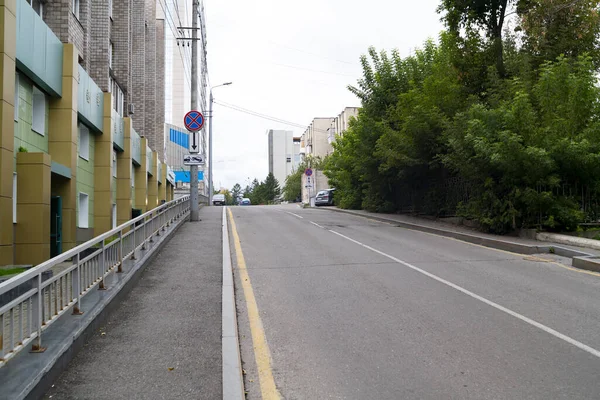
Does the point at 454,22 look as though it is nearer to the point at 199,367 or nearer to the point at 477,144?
the point at 477,144

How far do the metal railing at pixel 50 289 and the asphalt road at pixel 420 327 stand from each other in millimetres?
2016

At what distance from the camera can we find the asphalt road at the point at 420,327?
15.7ft

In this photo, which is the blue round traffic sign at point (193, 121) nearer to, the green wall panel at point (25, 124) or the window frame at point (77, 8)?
the window frame at point (77, 8)

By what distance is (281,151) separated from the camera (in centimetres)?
17712

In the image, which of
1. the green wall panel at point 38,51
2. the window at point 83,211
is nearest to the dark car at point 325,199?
the window at point 83,211

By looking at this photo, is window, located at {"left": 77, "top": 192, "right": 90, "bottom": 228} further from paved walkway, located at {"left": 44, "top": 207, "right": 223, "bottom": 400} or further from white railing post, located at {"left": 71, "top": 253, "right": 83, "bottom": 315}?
white railing post, located at {"left": 71, "top": 253, "right": 83, "bottom": 315}

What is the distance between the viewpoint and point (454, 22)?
20.4 metres

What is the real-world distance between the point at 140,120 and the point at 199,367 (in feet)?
84.1

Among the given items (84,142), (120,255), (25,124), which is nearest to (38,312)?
(120,255)

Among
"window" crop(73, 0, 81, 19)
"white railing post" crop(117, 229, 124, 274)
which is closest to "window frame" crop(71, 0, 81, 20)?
"window" crop(73, 0, 81, 19)

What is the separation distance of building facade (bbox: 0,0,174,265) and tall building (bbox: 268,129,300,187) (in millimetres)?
151464

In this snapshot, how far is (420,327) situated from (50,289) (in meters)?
4.29

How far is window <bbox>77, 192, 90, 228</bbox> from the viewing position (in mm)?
17562

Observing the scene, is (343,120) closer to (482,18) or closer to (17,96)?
(482,18)
